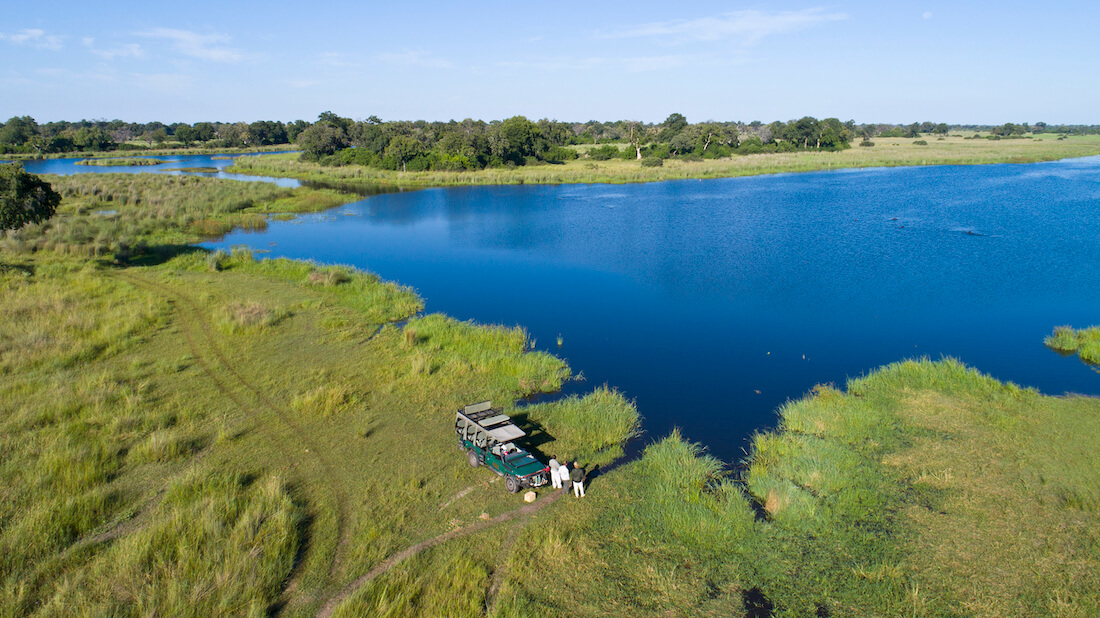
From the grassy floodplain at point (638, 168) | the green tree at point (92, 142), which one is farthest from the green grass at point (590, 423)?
the green tree at point (92, 142)

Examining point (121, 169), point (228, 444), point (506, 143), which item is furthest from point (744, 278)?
point (121, 169)

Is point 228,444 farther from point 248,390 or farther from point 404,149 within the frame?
point 404,149

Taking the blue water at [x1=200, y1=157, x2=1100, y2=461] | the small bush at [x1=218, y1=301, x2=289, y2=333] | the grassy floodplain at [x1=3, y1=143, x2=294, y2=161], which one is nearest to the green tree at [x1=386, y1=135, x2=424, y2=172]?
the blue water at [x1=200, y1=157, x2=1100, y2=461]

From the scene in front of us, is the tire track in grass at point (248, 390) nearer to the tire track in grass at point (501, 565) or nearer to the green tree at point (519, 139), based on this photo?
the tire track in grass at point (501, 565)

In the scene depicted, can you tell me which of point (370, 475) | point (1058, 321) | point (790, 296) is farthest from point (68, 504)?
point (1058, 321)

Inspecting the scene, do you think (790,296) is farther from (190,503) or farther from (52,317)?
(52,317)
